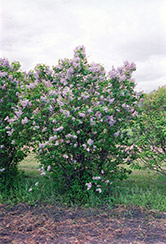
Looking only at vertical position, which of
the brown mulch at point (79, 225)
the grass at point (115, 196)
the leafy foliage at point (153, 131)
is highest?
the leafy foliage at point (153, 131)

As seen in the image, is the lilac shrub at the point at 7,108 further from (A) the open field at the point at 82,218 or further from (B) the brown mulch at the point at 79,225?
(B) the brown mulch at the point at 79,225

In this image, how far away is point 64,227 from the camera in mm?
3613

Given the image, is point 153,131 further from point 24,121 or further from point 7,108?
point 7,108

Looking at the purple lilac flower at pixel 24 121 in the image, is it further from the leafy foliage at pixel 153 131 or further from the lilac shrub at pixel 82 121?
the leafy foliage at pixel 153 131

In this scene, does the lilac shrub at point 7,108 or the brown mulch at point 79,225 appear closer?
the brown mulch at point 79,225

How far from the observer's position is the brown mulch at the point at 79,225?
10.9 ft

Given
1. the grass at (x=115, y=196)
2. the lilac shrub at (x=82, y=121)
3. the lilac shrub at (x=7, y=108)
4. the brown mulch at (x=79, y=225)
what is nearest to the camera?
the brown mulch at (x=79, y=225)

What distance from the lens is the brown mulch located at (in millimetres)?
3326

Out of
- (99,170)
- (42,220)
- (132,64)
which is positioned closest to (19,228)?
(42,220)

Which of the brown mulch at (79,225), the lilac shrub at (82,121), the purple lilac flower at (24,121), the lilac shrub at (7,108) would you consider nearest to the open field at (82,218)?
the brown mulch at (79,225)

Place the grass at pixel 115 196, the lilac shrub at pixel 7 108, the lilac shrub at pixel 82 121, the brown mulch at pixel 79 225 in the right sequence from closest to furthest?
the brown mulch at pixel 79 225
the lilac shrub at pixel 82 121
the grass at pixel 115 196
the lilac shrub at pixel 7 108

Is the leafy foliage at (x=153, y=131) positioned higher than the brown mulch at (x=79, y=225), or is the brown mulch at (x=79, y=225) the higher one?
the leafy foliage at (x=153, y=131)

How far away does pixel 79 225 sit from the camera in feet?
12.0

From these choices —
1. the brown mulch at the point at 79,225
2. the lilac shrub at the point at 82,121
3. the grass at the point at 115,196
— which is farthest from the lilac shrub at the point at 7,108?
the brown mulch at the point at 79,225
